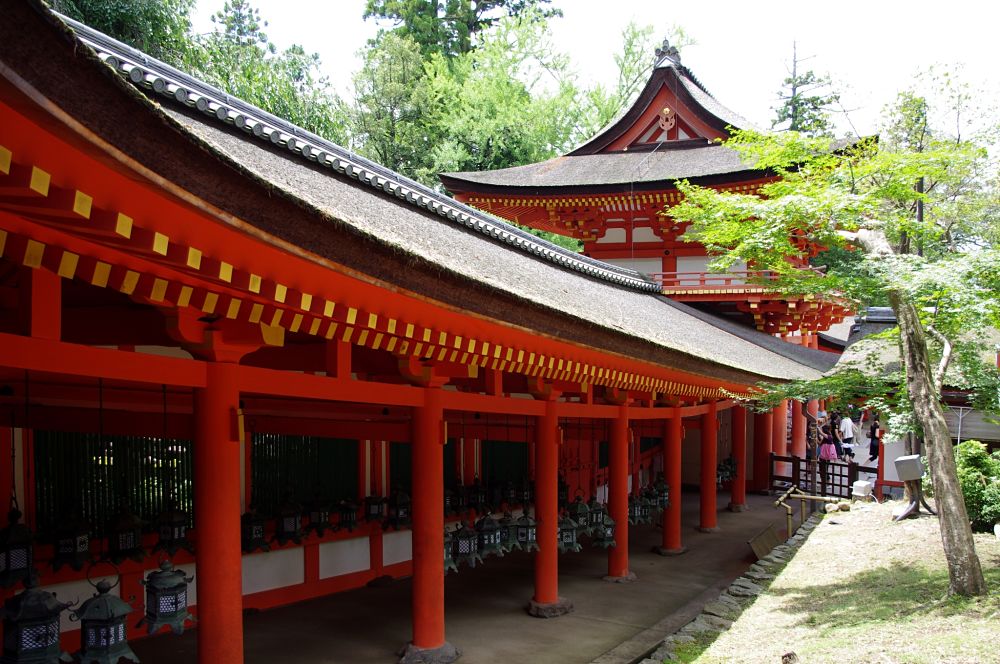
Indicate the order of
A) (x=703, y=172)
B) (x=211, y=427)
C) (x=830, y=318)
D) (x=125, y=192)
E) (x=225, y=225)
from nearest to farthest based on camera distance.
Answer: (x=125, y=192) → (x=225, y=225) → (x=211, y=427) → (x=703, y=172) → (x=830, y=318)

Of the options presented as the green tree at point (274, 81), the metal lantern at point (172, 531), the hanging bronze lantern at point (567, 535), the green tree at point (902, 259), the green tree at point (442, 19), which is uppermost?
the green tree at point (442, 19)

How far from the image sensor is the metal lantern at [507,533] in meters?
8.84

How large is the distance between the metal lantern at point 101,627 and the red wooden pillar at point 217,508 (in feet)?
1.91

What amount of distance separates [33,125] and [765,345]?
15.4m

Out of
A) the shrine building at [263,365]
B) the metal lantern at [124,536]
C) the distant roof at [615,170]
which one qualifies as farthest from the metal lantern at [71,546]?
the distant roof at [615,170]

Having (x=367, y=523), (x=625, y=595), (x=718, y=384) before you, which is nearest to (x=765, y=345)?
(x=718, y=384)

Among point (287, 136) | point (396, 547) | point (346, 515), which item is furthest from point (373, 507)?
point (287, 136)

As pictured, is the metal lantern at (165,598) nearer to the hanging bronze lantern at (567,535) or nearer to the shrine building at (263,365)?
the shrine building at (263,365)

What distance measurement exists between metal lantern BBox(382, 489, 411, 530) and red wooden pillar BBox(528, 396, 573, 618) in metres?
1.56

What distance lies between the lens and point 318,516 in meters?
9.48

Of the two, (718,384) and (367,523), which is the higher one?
(718,384)

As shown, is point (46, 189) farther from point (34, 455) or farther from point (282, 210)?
point (34, 455)

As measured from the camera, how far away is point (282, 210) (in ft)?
12.5

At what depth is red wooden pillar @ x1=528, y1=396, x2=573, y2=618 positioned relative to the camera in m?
9.11
